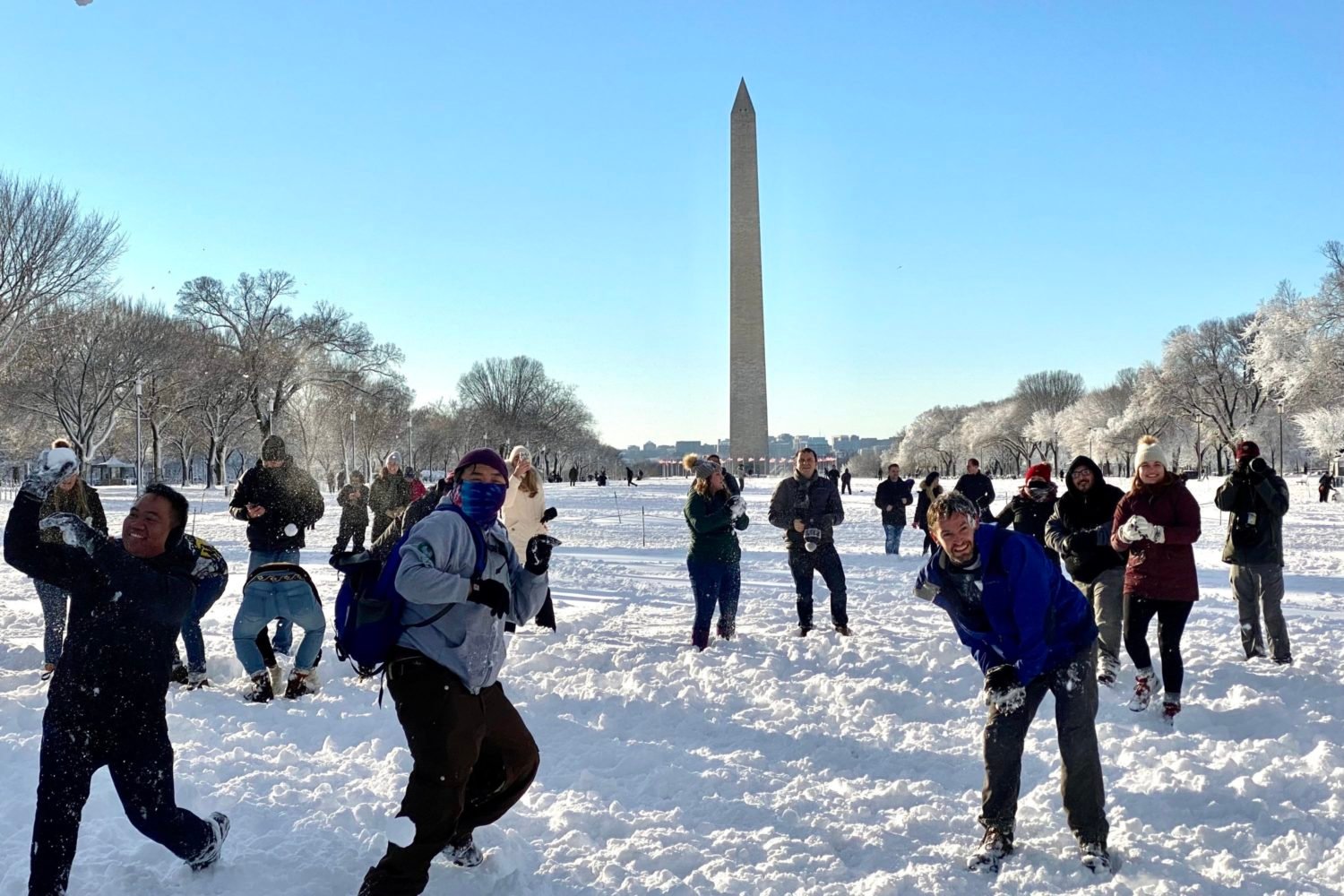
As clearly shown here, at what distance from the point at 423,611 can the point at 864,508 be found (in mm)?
30270

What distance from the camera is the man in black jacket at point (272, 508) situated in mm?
6902

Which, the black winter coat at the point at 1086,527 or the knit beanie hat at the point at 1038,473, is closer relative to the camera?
the black winter coat at the point at 1086,527

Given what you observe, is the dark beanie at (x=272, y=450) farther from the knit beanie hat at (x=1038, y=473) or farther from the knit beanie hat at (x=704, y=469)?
the knit beanie hat at (x=1038, y=473)

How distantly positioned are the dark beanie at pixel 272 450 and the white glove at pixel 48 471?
2.93 meters

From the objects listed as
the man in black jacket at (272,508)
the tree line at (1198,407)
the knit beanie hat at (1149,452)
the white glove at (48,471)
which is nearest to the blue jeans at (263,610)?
the man in black jacket at (272,508)

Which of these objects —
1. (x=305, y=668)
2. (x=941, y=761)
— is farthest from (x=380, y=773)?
(x=941, y=761)

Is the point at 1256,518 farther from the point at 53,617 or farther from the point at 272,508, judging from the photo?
the point at 53,617

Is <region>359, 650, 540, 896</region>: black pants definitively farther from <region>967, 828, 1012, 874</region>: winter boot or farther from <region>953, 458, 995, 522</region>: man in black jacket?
<region>953, 458, 995, 522</region>: man in black jacket

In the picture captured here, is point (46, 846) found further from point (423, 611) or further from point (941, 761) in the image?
point (941, 761)

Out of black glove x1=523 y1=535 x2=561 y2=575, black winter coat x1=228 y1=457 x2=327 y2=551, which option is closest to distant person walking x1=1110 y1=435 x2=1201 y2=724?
black glove x1=523 y1=535 x2=561 y2=575

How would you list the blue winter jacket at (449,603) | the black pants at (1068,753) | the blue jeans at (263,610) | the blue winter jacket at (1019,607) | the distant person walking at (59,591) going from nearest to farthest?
the blue winter jacket at (449,603) → the blue winter jacket at (1019,607) → the black pants at (1068,753) → the blue jeans at (263,610) → the distant person walking at (59,591)

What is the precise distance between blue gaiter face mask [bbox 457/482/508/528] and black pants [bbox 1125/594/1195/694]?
4.30 metres

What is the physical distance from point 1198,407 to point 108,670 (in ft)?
204

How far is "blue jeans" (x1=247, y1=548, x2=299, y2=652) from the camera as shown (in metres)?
6.99
